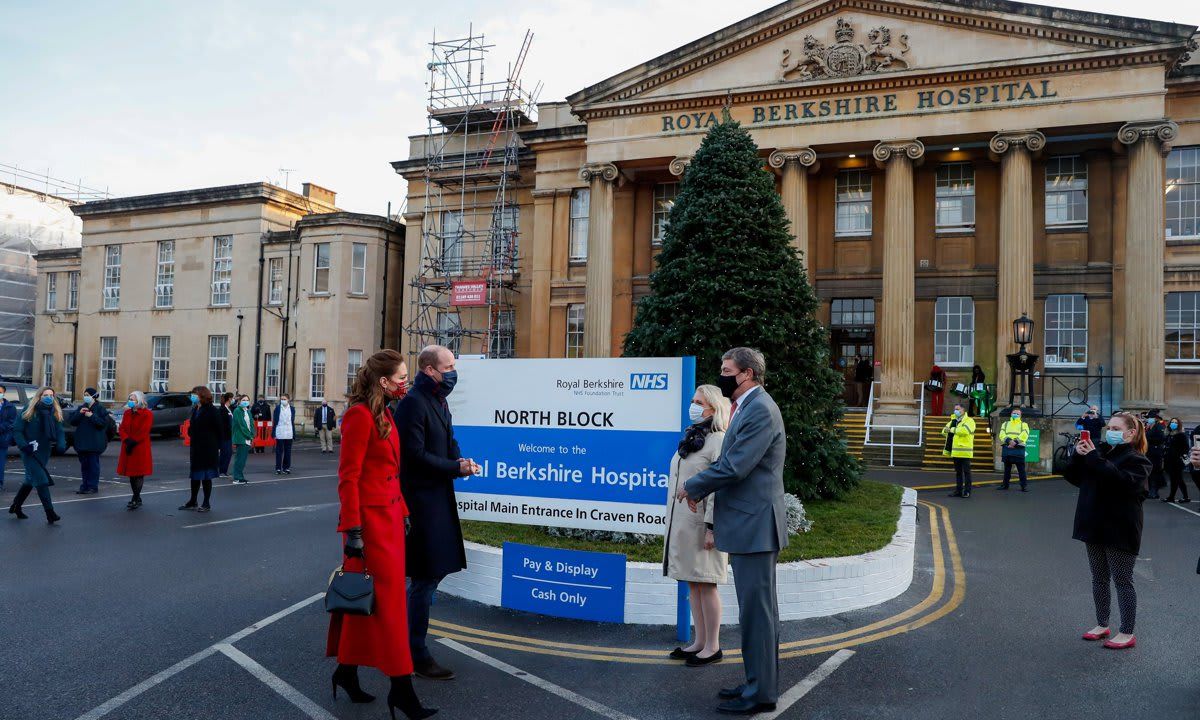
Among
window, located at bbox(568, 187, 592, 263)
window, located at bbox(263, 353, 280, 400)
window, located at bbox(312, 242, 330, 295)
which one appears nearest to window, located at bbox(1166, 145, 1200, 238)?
window, located at bbox(568, 187, 592, 263)

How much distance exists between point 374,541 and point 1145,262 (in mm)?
25017

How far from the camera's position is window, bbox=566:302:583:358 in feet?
103

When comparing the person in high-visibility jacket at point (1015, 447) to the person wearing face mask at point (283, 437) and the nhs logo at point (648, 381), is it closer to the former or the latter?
the nhs logo at point (648, 381)

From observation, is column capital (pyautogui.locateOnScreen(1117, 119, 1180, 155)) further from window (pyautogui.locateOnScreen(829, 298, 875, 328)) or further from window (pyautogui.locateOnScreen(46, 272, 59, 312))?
window (pyautogui.locateOnScreen(46, 272, 59, 312))

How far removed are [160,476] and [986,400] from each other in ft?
69.9

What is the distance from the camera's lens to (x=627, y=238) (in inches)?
1206

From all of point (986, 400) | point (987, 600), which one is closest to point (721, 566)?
point (987, 600)

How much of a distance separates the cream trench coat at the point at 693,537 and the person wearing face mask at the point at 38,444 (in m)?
9.42

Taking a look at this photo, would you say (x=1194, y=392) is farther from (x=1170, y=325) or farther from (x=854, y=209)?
(x=854, y=209)

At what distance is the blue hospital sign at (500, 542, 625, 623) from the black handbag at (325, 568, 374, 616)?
2.33m

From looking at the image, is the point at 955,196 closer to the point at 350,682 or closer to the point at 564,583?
the point at 564,583

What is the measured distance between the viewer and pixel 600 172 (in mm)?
28906

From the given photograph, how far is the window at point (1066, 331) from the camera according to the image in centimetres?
2547

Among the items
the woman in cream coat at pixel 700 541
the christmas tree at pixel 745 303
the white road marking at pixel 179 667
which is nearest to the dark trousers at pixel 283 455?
the christmas tree at pixel 745 303
